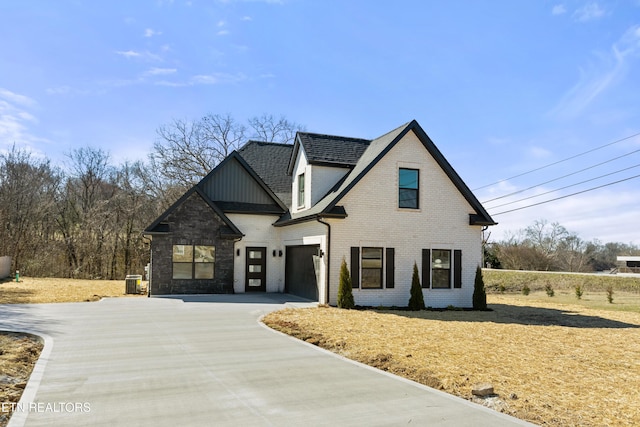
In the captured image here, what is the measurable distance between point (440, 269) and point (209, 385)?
43.0ft

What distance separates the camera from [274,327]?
11156 mm

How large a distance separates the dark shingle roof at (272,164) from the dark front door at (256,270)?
9.36 ft

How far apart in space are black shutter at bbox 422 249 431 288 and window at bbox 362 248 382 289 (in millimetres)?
1810

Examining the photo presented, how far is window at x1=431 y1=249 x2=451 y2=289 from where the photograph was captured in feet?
57.5

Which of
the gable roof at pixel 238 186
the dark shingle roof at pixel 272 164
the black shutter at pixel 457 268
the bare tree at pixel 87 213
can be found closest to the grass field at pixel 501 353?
the black shutter at pixel 457 268

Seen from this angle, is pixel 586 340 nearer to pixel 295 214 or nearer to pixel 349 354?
pixel 349 354

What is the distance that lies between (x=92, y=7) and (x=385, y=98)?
11.3m

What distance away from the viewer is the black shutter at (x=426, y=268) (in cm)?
1720

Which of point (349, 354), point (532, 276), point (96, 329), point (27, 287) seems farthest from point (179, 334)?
point (532, 276)

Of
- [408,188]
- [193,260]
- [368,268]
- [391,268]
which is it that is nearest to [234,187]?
[193,260]

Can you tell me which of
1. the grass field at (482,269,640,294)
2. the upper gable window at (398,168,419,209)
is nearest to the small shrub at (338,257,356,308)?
the upper gable window at (398,168,419,209)

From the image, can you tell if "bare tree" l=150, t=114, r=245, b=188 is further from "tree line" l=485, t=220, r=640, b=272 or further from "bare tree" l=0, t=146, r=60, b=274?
"tree line" l=485, t=220, r=640, b=272

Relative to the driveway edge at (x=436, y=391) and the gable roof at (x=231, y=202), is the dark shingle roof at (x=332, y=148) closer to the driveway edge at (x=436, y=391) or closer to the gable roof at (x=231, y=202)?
the gable roof at (x=231, y=202)

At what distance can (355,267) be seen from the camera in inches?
640
